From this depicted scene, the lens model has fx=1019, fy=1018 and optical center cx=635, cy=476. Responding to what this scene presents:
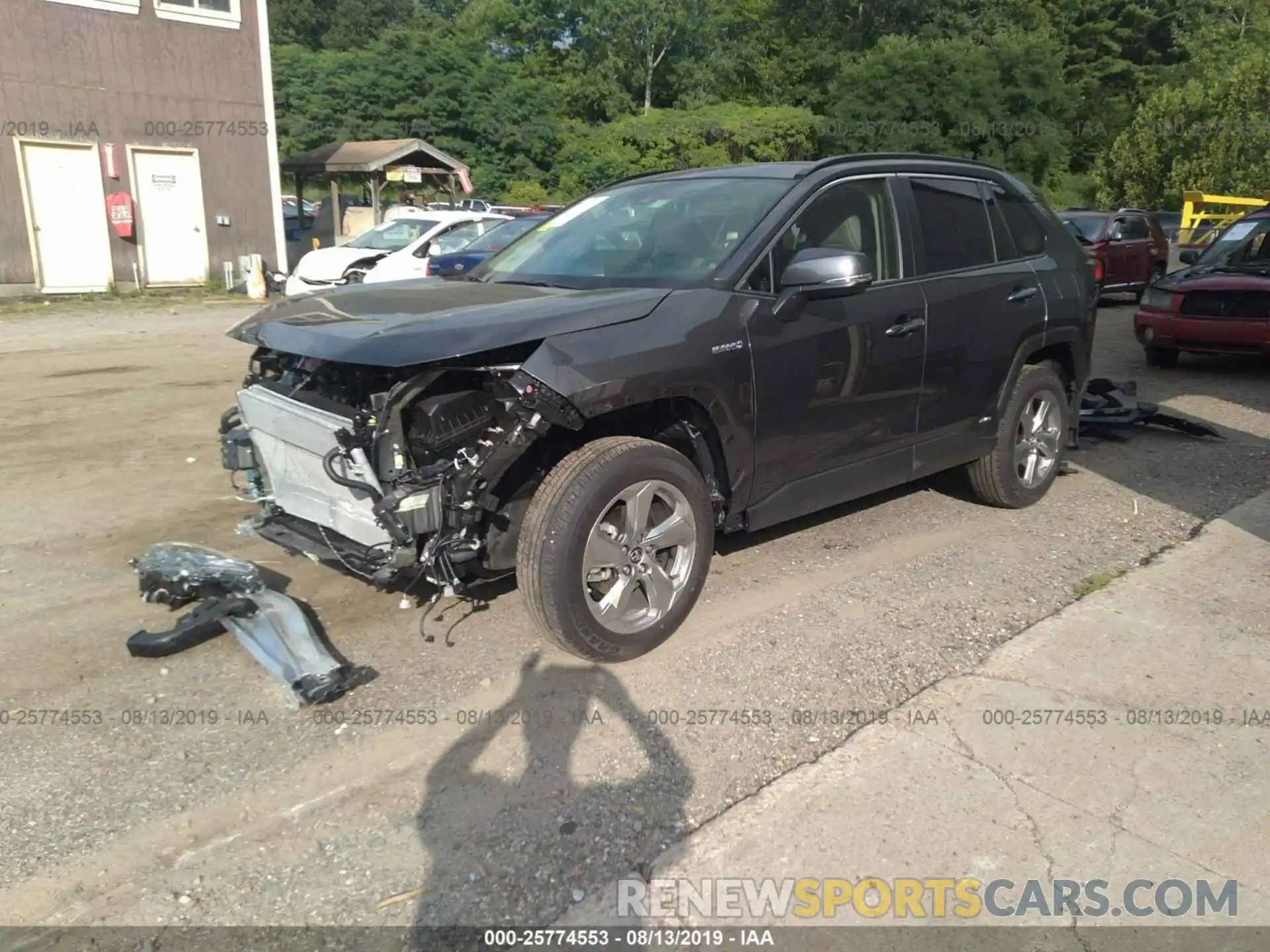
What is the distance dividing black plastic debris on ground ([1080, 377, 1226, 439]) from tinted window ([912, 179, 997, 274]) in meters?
2.70

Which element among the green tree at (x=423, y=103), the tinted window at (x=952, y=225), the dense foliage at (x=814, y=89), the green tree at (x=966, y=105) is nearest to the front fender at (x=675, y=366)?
the tinted window at (x=952, y=225)

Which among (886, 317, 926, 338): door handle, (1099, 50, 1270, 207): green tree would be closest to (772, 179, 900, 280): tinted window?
(886, 317, 926, 338): door handle

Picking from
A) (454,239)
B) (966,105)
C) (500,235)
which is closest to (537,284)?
(500,235)

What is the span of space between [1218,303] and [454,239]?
30.4 feet

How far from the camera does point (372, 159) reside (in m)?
22.7

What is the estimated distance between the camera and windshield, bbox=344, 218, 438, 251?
1530 cm

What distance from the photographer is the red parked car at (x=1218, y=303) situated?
9.81m

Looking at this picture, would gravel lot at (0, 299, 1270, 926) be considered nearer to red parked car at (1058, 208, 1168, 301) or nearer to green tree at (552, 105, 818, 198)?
red parked car at (1058, 208, 1168, 301)

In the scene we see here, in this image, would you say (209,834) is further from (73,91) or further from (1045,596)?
(73,91)

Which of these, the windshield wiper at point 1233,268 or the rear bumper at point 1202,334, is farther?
the windshield wiper at point 1233,268

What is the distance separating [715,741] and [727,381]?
140 cm

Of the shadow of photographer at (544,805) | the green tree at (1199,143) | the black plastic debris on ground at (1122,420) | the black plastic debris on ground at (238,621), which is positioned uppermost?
the green tree at (1199,143)

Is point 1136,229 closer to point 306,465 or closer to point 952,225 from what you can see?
point 952,225

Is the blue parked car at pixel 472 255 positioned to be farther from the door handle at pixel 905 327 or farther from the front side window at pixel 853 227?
the door handle at pixel 905 327
